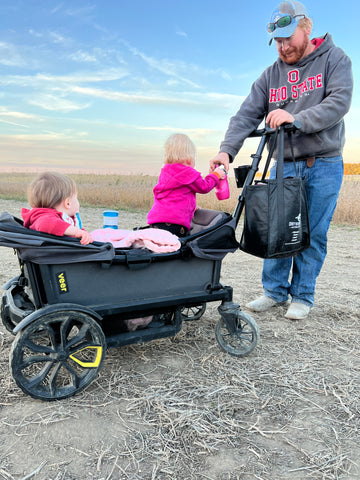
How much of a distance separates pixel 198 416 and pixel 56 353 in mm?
816

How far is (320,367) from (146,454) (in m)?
1.42

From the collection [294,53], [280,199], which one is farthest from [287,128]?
[294,53]

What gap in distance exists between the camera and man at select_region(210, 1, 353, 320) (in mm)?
3152

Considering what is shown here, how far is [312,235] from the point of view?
355 cm

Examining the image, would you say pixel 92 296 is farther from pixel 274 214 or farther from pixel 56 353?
pixel 274 214

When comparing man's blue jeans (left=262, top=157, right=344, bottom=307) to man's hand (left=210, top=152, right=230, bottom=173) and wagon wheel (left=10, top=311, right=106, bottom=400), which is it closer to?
man's hand (left=210, top=152, right=230, bottom=173)

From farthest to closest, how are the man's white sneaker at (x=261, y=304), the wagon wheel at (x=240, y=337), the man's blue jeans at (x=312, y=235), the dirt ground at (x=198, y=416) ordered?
the man's white sneaker at (x=261, y=304) < the man's blue jeans at (x=312, y=235) < the wagon wheel at (x=240, y=337) < the dirt ground at (x=198, y=416)

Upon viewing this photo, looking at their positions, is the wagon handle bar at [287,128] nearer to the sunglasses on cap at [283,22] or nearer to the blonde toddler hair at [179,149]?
the blonde toddler hair at [179,149]

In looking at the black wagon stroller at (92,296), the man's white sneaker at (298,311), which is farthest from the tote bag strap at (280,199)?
the man's white sneaker at (298,311)

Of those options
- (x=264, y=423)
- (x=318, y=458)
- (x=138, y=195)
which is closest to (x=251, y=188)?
(x=264, y=423)

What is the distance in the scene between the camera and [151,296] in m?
2.53

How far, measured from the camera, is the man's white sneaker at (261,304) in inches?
150

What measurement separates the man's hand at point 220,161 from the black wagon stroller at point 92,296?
57cm

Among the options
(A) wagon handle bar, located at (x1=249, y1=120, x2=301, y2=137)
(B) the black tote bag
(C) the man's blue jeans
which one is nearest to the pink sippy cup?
(B) the black tote bag
